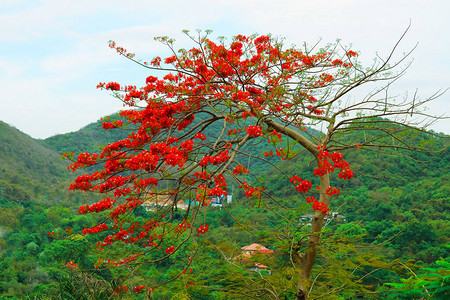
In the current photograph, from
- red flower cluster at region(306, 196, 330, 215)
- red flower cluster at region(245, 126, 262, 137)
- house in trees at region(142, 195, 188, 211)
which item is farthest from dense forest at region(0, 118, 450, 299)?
red flower cluster at region(245, 126, 262, 137)

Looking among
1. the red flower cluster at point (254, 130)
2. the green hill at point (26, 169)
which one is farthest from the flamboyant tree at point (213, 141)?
the green hill at point (26, 169)

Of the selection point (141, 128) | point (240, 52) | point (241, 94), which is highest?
point (240, 52)

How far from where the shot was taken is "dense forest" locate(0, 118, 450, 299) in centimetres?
405

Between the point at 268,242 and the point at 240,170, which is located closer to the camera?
the point at 240,170

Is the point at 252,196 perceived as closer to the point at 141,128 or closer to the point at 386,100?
the point at 141,128

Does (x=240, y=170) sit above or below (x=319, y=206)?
above

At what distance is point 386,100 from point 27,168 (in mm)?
39215

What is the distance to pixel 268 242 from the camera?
4340 mm

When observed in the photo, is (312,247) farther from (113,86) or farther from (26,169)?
(26,169)

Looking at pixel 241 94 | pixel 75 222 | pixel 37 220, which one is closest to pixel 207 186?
pixel 241 94

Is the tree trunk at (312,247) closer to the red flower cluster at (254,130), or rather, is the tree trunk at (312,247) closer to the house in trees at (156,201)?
the red flower cluster at (254,130)

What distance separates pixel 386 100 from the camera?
4.33 metres

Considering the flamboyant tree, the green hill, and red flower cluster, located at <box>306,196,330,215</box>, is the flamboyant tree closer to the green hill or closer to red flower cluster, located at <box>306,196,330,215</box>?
red flower cluster, located at <box>306,196,330,215</box>

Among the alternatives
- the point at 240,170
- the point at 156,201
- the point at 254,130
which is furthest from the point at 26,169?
the point at 240,170
